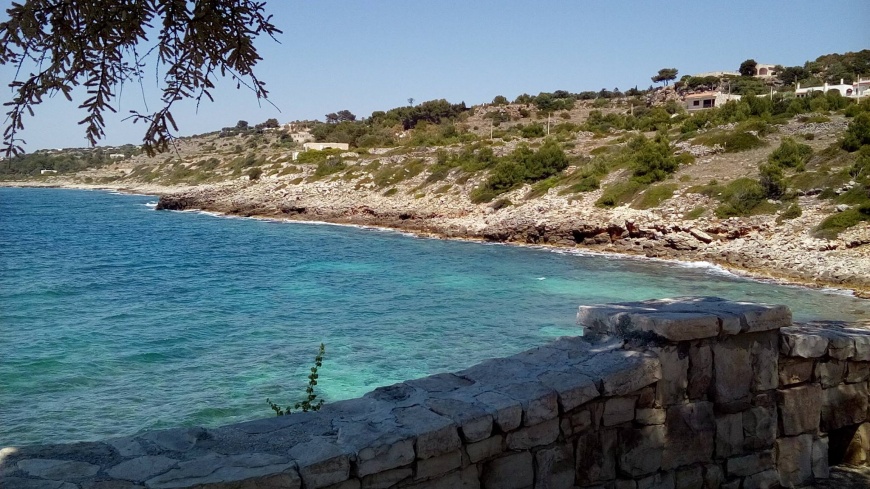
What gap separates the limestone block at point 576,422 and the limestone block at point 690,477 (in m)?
0.98

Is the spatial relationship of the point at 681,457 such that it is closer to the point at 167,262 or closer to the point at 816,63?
the point at 167,262

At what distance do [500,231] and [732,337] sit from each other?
2737cm

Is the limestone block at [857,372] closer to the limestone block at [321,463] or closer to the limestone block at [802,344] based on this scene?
the limestone block at [802,344]

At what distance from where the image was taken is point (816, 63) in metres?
76.8

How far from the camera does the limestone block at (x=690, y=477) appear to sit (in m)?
4.86

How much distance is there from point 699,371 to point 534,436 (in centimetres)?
152

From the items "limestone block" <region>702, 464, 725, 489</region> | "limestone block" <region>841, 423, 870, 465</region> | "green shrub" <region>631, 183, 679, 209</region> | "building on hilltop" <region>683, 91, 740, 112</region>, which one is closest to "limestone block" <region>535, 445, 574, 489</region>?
"limestone block" <region>702, 464, 725, 489</region>

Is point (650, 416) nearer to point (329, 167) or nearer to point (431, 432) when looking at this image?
point (431, 432)

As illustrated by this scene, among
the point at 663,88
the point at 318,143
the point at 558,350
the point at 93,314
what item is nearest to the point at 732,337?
the point at 558,350

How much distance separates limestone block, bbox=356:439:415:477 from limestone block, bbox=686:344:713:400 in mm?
2343

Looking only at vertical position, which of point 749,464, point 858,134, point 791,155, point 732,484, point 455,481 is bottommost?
point 732,484

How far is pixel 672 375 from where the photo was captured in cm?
480

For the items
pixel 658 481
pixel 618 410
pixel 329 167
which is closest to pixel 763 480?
pixel 658 481

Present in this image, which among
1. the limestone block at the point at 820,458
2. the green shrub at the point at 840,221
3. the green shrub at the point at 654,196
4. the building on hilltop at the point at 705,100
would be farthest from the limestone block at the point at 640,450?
the building on hilltop at the point at 705,100
